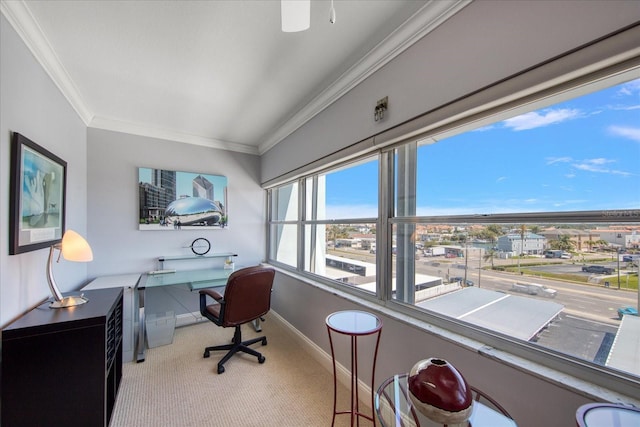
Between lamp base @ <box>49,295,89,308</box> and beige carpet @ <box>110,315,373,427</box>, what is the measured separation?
2.69ft

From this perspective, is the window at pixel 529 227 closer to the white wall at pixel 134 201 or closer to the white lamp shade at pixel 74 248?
the white lamp shade at pixel 74 248

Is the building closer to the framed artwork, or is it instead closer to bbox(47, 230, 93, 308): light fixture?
bbox(47, 230, 93, 308): light fixture

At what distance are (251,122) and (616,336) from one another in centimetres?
328

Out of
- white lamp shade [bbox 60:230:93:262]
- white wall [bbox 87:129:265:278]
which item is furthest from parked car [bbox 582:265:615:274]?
white wall [bbox 87:129:265:278]

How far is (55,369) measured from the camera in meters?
1.34

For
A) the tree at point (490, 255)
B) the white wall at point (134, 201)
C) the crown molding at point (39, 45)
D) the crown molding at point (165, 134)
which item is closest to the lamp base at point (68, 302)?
the white wall at point (134, 201)

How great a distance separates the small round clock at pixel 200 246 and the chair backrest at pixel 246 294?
1502 mm

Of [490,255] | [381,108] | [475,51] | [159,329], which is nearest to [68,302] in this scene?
[159,329]

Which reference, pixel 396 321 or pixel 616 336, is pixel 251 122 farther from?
pixel 616 336

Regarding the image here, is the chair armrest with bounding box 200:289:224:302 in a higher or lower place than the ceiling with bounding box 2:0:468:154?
lower

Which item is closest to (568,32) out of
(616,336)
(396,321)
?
(616,336)

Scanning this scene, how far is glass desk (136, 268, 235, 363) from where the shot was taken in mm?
2494

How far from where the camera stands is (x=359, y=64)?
1.85 m

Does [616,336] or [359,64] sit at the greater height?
[359,64]
